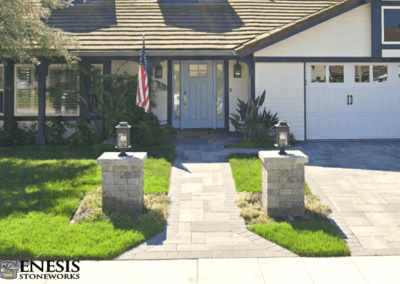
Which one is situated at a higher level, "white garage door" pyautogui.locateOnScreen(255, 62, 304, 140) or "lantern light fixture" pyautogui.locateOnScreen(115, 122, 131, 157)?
"white garage door" pyautogui.locateOnScreen(255, 62, 304, 140)

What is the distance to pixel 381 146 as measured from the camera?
40.2 ft

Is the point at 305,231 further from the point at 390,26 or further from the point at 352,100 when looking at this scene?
the point at 390,26

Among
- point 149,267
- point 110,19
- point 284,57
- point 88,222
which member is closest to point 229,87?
point 284,57

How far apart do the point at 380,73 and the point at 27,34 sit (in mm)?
10074

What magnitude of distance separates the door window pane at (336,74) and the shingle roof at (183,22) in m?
1.73

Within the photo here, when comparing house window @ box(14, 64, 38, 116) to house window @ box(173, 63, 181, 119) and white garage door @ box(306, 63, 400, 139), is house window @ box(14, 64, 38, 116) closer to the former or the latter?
house window @ box(173, 63, 181, 119)

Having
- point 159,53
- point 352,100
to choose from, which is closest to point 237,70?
point 159,53

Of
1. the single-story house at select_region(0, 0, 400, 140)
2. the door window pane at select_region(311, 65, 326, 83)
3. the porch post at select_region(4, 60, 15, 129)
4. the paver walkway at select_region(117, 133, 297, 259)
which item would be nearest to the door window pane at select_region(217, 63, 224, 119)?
the single-story house at select_region(0, 0, 400, 140)

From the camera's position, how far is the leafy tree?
9.84 metres

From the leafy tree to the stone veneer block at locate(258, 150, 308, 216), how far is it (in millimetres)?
6590

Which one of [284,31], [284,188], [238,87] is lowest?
[284,188]

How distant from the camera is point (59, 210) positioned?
22.0ft

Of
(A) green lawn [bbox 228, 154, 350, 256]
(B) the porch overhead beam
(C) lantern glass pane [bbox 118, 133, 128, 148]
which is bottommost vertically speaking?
(A) green lawn [bbox 228, 154, 350, 256]

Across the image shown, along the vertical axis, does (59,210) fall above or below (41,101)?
below
